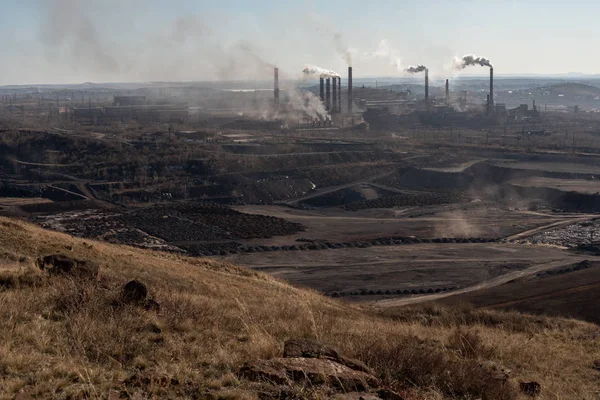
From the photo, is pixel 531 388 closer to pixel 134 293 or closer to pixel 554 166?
pixel 134 293

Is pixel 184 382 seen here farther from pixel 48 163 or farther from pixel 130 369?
pixel 48 163

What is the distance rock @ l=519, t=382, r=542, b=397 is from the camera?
6.82m

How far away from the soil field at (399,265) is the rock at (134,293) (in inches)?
772

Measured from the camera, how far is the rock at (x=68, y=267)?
10.1 m

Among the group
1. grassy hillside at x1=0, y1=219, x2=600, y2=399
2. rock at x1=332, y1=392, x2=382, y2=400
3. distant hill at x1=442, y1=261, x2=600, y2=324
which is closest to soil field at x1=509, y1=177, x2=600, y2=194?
distant hill at x1=442, y1=261, x2=600, y2=324

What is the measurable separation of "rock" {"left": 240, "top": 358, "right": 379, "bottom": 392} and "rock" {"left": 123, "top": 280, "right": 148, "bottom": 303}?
8.77ft

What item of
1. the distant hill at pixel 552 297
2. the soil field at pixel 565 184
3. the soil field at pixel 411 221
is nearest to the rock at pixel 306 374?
the distant hill at pixel 552 297

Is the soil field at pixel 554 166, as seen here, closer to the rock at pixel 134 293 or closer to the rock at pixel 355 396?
the rock at pixel 134 293

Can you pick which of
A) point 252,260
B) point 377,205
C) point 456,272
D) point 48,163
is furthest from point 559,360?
point 48,163

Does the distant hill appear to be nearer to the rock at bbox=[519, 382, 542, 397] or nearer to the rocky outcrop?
the rock at bbox=[519, 382, 542, 397]

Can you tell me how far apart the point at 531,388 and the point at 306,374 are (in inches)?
103

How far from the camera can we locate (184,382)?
5230mm

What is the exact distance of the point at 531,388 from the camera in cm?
694

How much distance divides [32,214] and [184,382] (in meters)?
41.6
